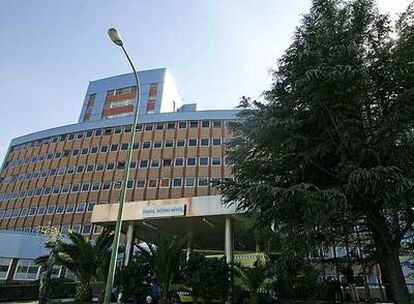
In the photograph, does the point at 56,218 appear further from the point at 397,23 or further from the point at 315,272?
the point at 397,23

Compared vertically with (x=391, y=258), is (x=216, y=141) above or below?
above

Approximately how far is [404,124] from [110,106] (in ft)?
174

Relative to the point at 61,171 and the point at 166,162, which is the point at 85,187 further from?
the point at 166,162

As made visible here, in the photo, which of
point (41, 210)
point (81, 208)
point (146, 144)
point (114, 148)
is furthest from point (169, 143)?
point (41, 210)

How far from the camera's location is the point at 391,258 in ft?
33.5

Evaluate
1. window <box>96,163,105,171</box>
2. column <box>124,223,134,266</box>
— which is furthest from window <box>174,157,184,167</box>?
column <box>124,223,134,266</box>

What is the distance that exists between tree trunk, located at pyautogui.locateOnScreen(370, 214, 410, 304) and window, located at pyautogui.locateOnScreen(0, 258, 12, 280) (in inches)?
1190

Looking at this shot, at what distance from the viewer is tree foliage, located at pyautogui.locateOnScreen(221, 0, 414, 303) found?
9438 millimetres

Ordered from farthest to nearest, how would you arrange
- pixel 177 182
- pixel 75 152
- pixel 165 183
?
pixel 75 152
pixel 165 183
pixel 177 182

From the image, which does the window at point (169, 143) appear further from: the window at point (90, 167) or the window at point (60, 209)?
the window at point (60, 209)

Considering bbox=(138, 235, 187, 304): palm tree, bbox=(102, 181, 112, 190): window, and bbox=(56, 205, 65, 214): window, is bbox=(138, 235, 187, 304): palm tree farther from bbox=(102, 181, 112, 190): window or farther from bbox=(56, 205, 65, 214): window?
bbox=(56, 205, 65, 214): window

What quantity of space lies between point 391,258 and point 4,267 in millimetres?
30959

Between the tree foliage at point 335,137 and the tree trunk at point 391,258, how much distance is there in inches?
1.2

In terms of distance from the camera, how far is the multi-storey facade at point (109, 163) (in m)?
44.8
